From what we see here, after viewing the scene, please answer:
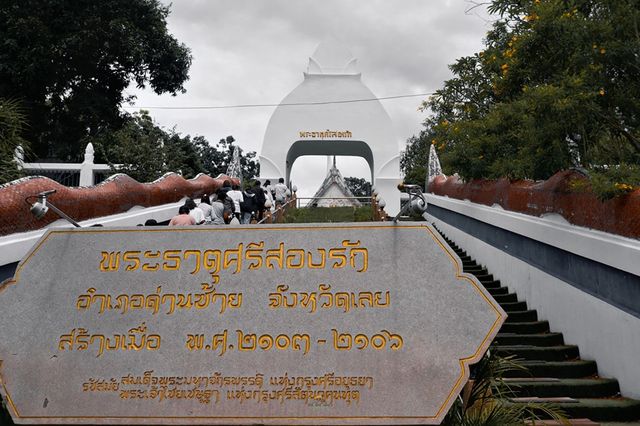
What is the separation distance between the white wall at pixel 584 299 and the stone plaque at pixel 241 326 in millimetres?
1968

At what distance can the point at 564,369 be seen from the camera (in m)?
4.76

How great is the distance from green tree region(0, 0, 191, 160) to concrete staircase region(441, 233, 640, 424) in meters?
17.1

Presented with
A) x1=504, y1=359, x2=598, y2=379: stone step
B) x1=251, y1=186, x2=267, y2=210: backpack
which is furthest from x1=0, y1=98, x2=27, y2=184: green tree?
x1=504, y1=359, x2=598, y2=379: stone step

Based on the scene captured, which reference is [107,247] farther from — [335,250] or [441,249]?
[441,249]

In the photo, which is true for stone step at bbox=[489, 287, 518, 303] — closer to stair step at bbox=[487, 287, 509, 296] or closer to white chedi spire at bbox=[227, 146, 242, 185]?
stair step at bbox=[487, 287, 509, 296]

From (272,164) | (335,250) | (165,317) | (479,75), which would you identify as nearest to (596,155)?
(479,75)

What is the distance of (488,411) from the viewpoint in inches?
131

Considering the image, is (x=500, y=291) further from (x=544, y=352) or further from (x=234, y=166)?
(x=234, y=166)

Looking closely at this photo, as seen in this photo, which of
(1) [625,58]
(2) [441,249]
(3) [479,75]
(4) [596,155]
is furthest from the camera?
(3) [479,75]

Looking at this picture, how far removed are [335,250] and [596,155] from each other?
13.8 ft

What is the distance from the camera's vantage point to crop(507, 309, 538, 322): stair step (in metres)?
6.23

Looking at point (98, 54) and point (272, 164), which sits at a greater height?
point (98, 54)

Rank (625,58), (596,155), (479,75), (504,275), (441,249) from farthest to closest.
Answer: (479,75) → (504,275) → (596,155) → (625,58) → (441,249)

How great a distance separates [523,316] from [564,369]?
1514mm
